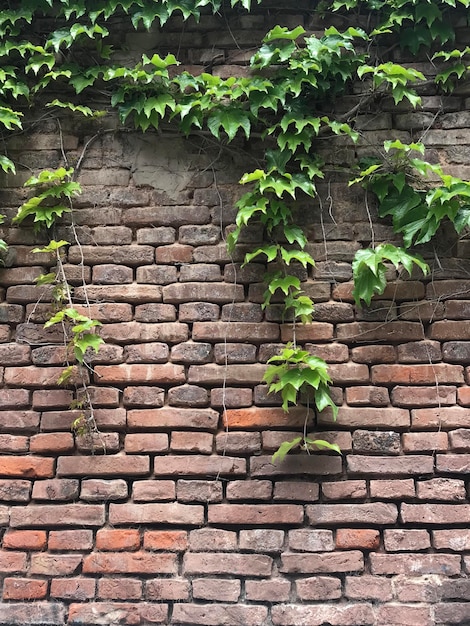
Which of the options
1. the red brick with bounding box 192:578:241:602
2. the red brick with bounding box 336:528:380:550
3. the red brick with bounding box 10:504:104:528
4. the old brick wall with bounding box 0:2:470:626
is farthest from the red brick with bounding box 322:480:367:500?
the red brick with bounding box 10:504:104:528

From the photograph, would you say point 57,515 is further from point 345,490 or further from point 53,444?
point 345,490

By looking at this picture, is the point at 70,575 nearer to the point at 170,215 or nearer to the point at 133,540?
the point at 133,540

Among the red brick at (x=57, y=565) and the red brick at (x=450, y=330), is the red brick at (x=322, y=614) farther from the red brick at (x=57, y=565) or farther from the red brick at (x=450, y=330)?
→ the red brick at (x=450, y=330)

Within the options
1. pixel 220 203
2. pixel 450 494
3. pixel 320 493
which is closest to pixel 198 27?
pixel 220 203

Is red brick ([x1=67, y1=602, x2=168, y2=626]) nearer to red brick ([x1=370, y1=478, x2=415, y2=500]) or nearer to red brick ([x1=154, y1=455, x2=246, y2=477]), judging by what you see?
red brick ([x1=154, y1=455, x2=246, y2=477])

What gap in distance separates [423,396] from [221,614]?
3.70 ft

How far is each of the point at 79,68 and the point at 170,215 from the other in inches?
31.2

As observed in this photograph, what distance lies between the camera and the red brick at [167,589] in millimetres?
1964

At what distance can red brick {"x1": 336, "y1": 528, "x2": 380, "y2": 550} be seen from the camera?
200cm

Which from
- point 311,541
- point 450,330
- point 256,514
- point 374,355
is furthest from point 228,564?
point 450,330

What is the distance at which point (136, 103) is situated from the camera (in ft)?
7.62

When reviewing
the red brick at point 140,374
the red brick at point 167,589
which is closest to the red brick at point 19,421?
the red brick at point 140,374

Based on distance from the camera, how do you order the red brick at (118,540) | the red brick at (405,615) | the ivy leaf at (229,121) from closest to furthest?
1. the red brick at (405,615)
2. the red brick at (118,540)
3. the ivy leaf at (229,121)

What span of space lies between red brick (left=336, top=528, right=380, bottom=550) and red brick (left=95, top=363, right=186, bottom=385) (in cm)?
86
